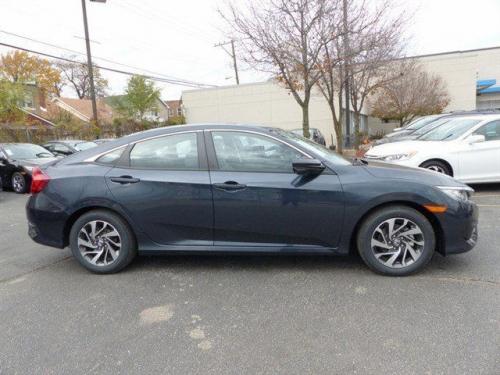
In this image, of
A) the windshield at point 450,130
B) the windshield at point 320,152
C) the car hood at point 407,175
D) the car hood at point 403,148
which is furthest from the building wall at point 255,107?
the car hood at point 407,175

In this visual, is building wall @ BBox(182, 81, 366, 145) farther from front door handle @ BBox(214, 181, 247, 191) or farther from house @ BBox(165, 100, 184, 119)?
house @ BBox(165, 100, 184, 119)

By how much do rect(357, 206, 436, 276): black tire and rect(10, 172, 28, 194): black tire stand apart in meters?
9.26

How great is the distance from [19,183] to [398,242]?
9.74 meters

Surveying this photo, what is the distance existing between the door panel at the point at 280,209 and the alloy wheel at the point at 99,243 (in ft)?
3.70

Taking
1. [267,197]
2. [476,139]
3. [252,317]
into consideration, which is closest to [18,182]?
[267,197]

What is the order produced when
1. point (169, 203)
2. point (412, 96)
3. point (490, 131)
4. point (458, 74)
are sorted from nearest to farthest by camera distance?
point (169, 203) → point (490, 131) → point (412, 96) → point (458, 74)

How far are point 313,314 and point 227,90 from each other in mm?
26669

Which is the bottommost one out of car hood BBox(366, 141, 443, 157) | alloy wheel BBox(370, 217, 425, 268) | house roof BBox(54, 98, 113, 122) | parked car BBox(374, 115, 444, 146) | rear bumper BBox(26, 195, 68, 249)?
alloy wheel BBox(370, 217, 425, 268)

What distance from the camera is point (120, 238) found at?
144 inches

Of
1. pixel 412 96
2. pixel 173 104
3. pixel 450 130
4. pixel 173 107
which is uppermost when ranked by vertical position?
pixel 173 104

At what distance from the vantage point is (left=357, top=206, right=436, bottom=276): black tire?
11.0 feet

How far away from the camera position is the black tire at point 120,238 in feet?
12.0

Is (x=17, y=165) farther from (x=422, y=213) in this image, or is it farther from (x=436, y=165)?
(x=436, y=165)

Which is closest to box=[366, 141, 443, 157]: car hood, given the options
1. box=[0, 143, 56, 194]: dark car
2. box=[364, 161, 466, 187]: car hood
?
box=[364, 161, 466, 187]: car hood
